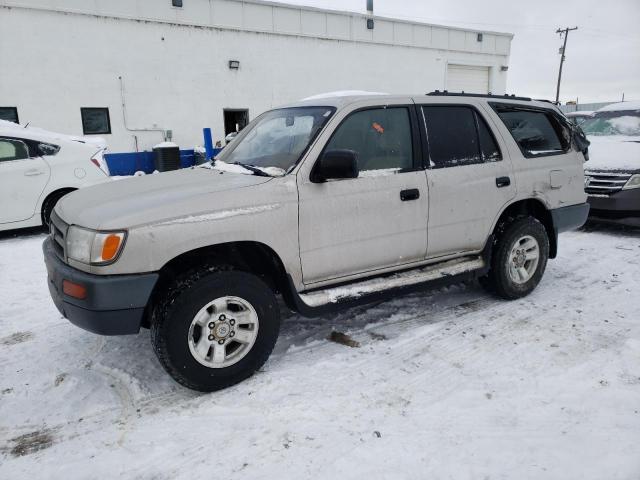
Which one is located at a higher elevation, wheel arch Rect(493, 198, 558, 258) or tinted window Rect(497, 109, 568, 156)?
tinted window Rect(497, 109, 568, 156)

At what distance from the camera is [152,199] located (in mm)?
2910

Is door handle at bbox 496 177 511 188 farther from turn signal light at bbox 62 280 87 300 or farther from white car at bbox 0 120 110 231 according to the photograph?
white car at bbox 0 120 110 231

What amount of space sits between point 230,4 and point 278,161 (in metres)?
14.1

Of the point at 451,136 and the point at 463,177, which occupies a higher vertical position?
the point at 451,136

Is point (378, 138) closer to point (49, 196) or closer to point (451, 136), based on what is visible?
point (451, 136)

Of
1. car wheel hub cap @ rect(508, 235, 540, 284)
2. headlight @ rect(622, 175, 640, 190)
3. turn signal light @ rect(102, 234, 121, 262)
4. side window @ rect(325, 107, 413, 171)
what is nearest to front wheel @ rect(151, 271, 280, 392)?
turn signal light @ rect(102, 234, 121, 262)

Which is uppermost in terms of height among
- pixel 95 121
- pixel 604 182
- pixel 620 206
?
pixel 95 121

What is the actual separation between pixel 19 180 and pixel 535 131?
7.00m

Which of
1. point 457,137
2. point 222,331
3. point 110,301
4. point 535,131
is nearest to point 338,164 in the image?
point 222,331

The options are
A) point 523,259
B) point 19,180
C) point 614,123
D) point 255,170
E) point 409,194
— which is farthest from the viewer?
point 614,123

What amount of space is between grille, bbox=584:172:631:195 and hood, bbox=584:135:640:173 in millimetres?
98

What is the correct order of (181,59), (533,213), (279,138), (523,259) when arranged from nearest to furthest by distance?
(279,138), (523,259), (533,213), (181,59)

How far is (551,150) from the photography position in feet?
14.9

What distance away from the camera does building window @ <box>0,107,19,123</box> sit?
41.5 ft
